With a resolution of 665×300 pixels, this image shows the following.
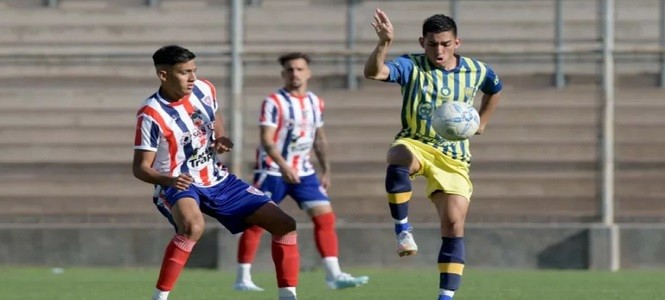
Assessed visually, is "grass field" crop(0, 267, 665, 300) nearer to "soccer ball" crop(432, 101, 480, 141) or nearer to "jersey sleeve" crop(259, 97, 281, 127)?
"jersey sleeve" crop(259, 97, 281, 127)

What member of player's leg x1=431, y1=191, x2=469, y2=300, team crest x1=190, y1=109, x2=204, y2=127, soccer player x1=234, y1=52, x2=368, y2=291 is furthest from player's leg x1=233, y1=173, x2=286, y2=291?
player's leg x1=431, y1=191, x2=469, y2=300

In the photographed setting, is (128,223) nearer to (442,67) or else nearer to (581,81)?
(581,81)

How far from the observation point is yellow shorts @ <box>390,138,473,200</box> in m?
8.49

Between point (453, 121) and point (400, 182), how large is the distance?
478 millimetres

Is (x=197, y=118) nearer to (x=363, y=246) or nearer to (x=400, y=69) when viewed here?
(x=400, y=69)

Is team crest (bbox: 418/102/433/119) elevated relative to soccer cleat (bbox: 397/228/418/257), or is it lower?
elevated

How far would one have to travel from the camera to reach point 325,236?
1184 centimetres

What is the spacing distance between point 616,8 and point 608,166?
4.91 ft

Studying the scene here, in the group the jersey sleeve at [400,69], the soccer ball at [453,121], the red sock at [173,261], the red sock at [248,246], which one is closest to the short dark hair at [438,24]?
the jersey sleeve at [400,69]

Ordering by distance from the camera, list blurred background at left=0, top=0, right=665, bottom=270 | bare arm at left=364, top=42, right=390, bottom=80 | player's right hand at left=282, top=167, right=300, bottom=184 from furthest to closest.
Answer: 1. blurred background at left=0, top=0, right=665, bottom=270
2. player's right hand at left=282, top=167, right=300, bottom=184
3. bare arm at left=364, top=42, right=390, bottom=80

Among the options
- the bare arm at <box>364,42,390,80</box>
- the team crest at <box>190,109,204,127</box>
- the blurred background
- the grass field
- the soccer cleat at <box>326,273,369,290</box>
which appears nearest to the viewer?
the bare arm at <box>364,42,390,80</box>

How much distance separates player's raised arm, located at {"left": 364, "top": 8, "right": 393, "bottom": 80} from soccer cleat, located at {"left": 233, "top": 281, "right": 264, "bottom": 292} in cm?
340

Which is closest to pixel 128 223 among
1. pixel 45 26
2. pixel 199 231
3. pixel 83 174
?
pixel 83 174

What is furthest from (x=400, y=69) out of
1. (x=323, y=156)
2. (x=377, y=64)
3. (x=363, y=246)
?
(x=363, y=246)
